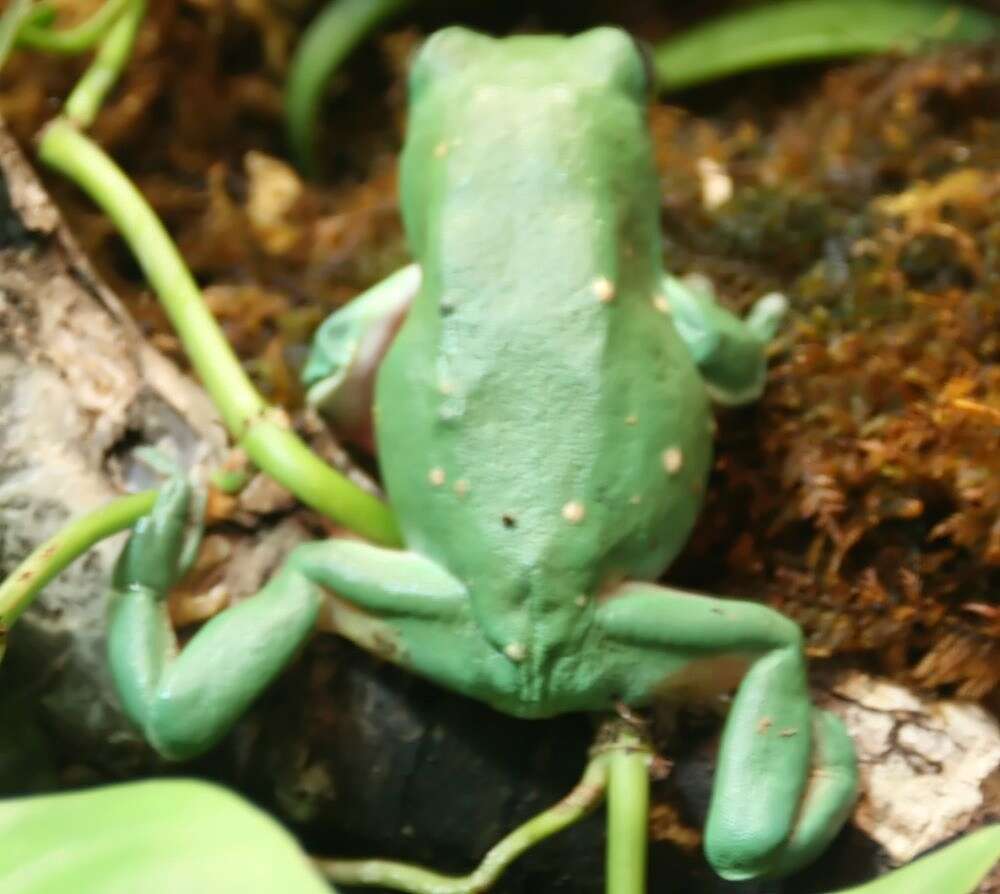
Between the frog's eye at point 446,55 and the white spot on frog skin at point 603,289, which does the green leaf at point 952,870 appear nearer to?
the white spot on frog skin at point 603,289

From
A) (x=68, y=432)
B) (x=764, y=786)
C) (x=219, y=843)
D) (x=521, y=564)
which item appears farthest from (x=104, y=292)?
(x=764, y=786)

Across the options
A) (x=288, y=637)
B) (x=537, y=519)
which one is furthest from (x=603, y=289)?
(x=288, y=637)

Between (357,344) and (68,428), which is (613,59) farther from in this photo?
(68,428)

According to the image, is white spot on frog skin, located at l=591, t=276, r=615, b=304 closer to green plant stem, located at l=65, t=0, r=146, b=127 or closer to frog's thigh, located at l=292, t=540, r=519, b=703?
frog's thigh, located at l=292, t=540, r=519, b=703

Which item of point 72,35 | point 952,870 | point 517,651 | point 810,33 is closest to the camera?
point 952,870

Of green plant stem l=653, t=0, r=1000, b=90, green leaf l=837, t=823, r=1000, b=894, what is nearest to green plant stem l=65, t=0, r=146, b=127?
green plant stem l=653, t=0, r=1000, b=90
